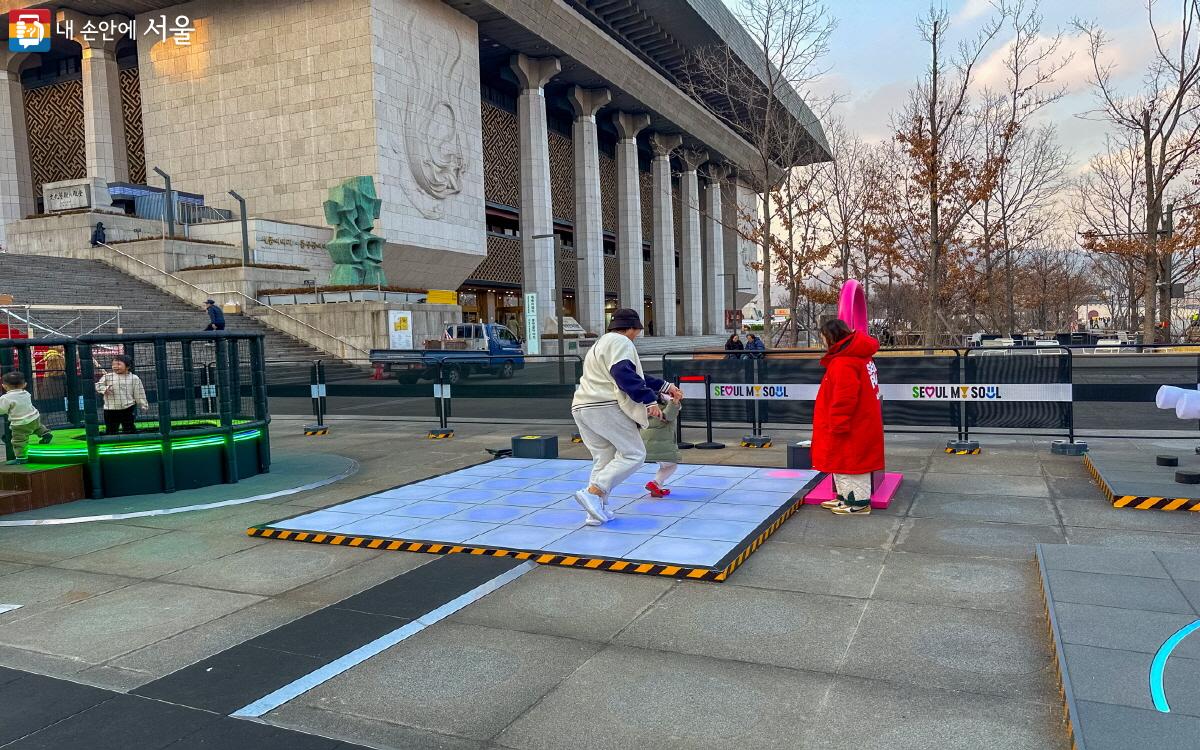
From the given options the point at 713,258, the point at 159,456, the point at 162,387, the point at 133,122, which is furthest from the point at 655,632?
the point at 713,258

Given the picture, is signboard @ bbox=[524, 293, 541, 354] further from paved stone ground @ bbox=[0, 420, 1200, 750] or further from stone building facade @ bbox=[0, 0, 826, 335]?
paved stone ground @ bbox=[0, 420, 1200, 750]

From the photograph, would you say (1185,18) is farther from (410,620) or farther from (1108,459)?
(410,620)

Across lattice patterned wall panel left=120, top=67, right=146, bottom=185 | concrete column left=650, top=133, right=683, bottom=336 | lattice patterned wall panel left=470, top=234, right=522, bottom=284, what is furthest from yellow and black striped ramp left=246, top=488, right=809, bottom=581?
concrete column left=650, top=133, right=683, bottom=336

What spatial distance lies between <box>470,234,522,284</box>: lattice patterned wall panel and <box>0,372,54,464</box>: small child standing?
134ft

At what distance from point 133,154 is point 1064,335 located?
46.4 metres

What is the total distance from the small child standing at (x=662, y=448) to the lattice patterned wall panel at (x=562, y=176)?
155ft

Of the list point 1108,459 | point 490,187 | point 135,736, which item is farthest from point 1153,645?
point 490,187

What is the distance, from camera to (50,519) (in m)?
8.26

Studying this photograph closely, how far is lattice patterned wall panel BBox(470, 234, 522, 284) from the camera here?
5109 cm

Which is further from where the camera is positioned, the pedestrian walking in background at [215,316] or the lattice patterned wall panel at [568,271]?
the lattice patterned wall panel at [568,271]

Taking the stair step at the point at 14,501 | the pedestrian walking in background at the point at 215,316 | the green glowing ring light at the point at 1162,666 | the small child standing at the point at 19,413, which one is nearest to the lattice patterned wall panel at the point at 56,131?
the pedestrian walking in background at the point at 215,316

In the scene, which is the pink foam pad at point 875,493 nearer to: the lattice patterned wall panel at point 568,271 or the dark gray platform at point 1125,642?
the dark gray platform at point 1125,642

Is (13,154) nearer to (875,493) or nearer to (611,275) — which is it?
(611,275)

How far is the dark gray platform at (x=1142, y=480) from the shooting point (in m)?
7.47
